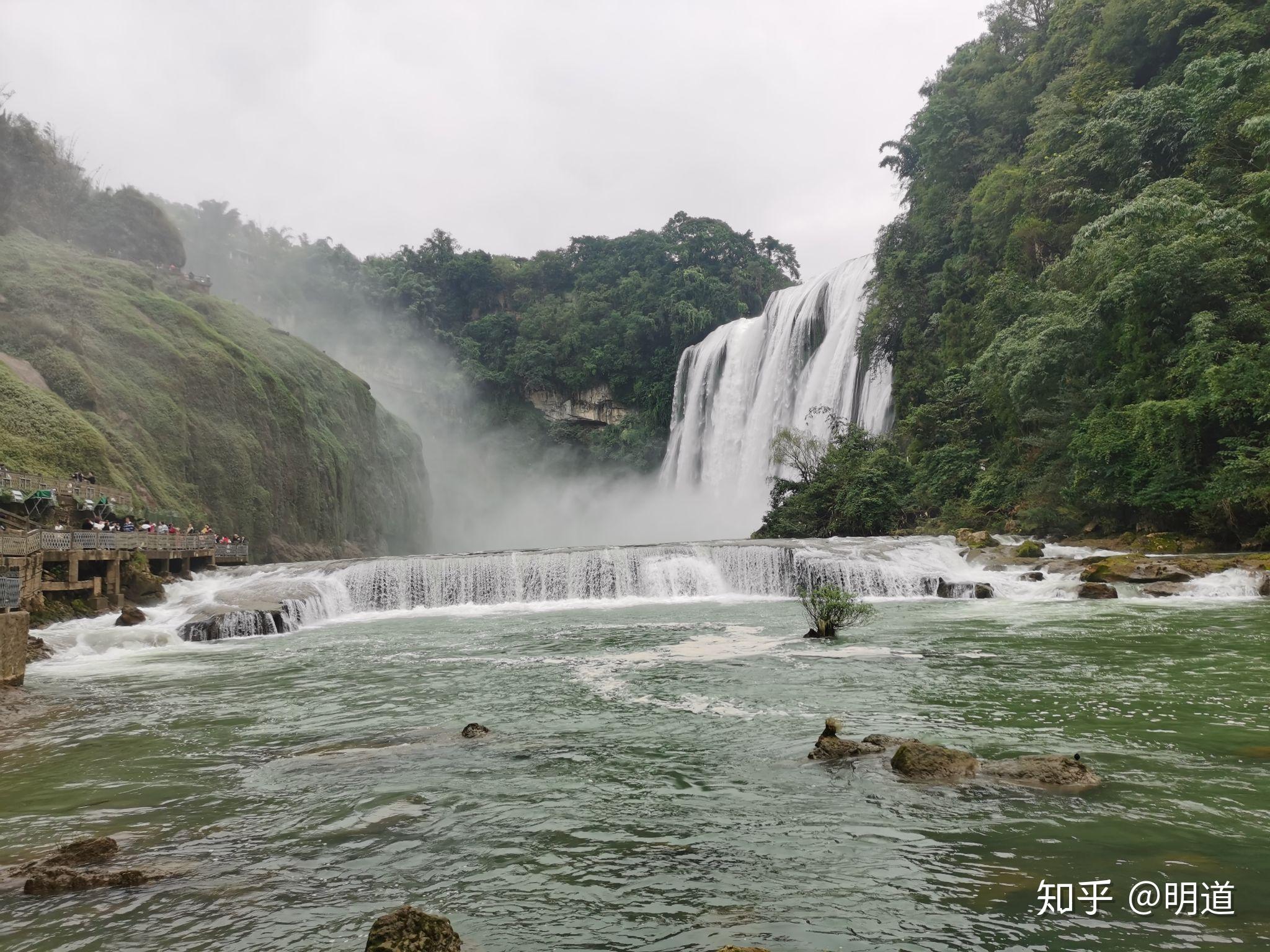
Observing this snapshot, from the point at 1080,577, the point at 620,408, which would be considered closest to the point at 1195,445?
the point at 1080,577

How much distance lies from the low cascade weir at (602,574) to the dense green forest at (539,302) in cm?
3665

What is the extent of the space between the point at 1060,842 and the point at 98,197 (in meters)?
58.2

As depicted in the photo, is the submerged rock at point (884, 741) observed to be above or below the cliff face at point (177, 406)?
below

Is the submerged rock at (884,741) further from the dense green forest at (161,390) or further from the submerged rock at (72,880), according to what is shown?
the dense green forest at (161,390)

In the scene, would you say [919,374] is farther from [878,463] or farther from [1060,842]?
[1060,842]

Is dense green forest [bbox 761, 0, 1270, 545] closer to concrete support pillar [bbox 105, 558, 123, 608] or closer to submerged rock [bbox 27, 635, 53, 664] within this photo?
concrete support pillar [bbox 105, 558, 123, 608]

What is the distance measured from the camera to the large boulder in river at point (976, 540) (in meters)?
23.7

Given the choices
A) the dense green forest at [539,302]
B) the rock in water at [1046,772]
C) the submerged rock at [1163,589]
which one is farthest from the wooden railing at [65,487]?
the dense green forest at [539,302]

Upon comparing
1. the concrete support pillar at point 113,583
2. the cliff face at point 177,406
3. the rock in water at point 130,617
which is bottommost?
the rock in water at point 130,617

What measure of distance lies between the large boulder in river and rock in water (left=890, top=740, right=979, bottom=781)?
1892cm

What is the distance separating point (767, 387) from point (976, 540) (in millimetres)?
22236

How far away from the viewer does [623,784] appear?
243 inches

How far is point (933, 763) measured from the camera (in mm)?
5992

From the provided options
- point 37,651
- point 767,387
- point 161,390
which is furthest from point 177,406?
point 767,387
